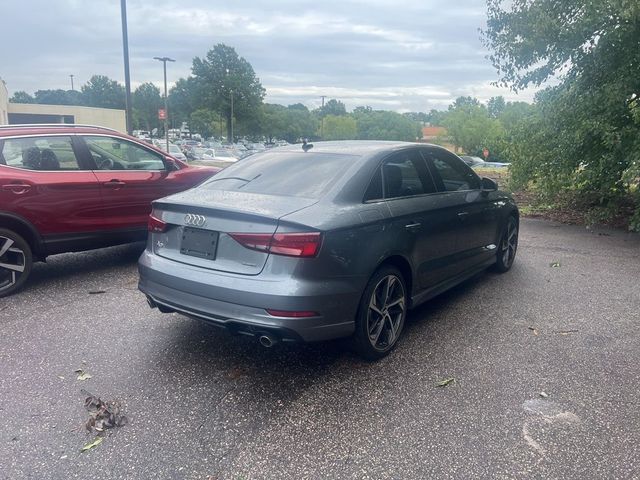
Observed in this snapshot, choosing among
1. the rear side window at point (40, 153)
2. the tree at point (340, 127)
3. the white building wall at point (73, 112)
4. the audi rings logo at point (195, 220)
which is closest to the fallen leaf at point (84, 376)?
the audi rings logo at point (195, 220)

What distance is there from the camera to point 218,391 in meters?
3.45

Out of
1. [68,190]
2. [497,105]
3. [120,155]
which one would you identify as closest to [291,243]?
[68,190]

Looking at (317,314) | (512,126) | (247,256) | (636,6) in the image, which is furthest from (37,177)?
(512,126)

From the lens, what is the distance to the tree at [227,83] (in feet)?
280

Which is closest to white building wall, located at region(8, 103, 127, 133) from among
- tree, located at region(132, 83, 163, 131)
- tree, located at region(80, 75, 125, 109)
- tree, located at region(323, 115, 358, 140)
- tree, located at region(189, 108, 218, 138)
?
tree, located at region(189, 108, 218, 138)

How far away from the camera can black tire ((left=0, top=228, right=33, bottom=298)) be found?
521 centimetres

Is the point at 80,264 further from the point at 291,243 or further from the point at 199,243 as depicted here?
the point at 291,243

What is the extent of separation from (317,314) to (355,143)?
6.69 feet

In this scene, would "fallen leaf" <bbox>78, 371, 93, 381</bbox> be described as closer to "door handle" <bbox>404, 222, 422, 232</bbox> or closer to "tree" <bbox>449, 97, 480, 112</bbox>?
"door handle" <bbox>404, 222, 422, 232</bbox>

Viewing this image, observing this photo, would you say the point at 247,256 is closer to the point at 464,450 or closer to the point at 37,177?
the point at 464,450

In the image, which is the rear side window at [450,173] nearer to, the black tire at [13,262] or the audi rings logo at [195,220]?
the audi rings logo at [195,220]

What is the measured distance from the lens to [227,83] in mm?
86375

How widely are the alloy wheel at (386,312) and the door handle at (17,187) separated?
3.67 metres

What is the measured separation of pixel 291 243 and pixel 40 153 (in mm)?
3577
